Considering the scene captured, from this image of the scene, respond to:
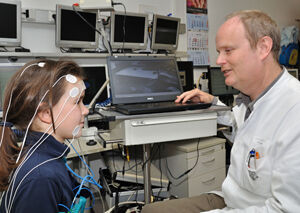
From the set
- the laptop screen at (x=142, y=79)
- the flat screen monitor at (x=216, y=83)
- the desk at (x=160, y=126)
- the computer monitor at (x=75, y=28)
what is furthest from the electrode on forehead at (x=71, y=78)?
the flat screen monitor at (x=216, y=83)

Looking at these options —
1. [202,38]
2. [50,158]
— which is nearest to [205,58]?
[202,38]

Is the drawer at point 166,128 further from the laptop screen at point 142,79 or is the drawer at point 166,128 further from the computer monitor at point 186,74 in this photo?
the computer monitor at point 186,74

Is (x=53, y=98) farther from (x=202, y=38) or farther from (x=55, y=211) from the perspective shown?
(x=202, y=38)

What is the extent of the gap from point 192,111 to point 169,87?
0.27 metres

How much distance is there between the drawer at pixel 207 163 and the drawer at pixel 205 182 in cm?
3

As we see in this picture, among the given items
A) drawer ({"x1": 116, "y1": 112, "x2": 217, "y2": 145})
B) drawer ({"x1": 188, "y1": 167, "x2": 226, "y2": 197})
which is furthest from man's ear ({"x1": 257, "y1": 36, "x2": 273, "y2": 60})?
drawer ({"x1": 188, "y1": 167, "x2": 226, "y2": 197})

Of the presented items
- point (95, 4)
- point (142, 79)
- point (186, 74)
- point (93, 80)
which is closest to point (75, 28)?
point (95, 4)

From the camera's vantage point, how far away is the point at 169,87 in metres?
1.40

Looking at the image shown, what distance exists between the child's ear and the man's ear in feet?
2.58

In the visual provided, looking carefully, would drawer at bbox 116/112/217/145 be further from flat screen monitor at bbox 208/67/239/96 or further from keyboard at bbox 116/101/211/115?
flat screen monitor at bbox 208/67/239/96

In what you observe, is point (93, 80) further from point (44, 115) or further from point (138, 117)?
point (44, 115)

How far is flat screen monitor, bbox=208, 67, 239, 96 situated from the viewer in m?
2.64

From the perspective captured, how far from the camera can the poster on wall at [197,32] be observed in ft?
10.1

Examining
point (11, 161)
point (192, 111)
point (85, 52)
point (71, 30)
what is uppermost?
point (71, 30)
